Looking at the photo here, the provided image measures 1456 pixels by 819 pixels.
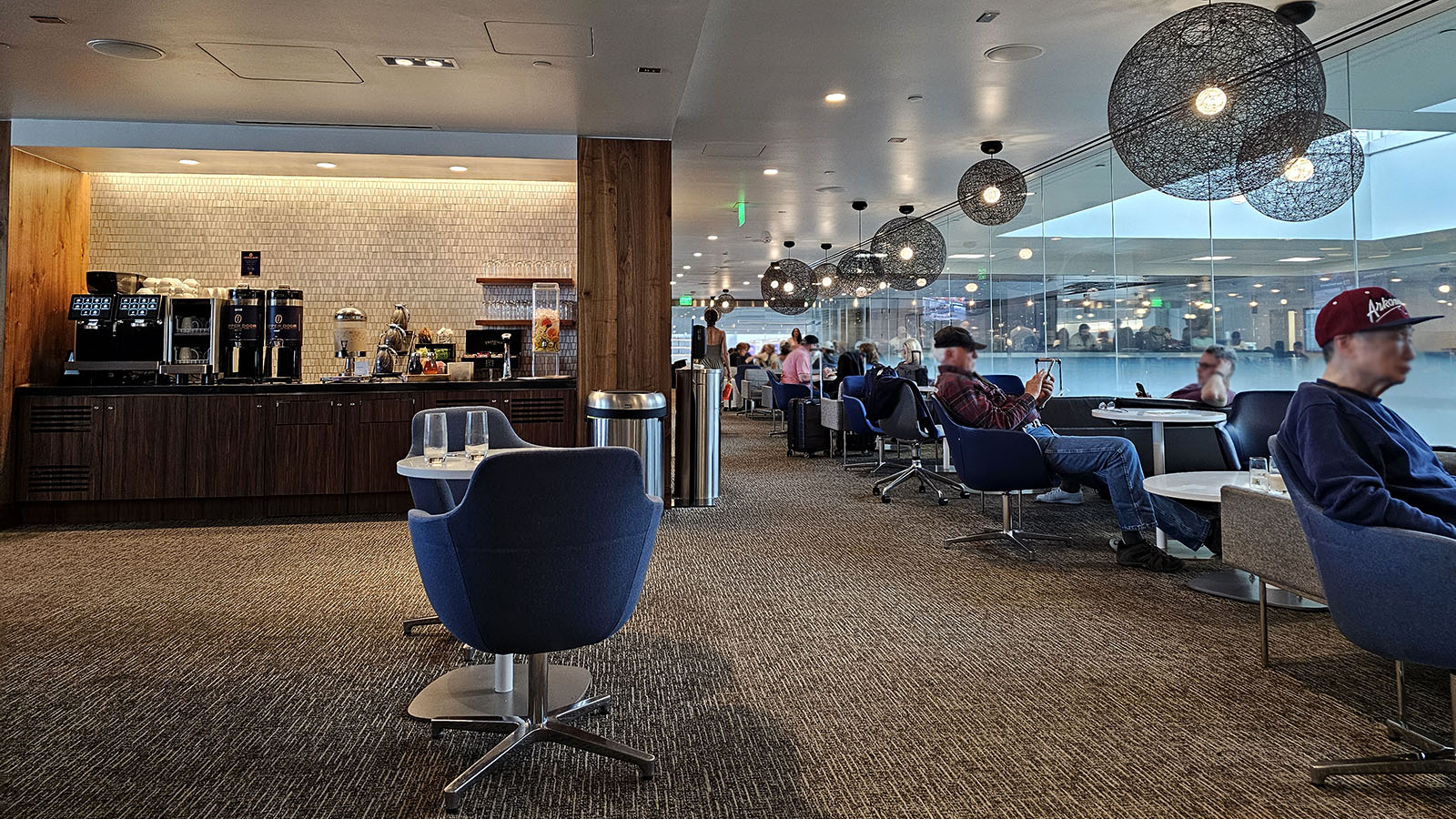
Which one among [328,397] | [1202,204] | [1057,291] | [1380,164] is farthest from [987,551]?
[1057,291]

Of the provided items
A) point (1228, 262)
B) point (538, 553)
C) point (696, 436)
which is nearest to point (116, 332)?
point (696, 436)

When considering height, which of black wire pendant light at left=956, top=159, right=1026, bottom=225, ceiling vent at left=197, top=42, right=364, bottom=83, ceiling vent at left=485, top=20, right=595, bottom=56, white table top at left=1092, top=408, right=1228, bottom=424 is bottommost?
white table top at left=1092, top=408, right=1228, bottom=424

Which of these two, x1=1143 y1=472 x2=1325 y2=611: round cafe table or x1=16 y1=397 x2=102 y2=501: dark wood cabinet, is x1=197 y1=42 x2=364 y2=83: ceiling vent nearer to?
x1=16 y1=397 x2=102 y2=501: dark wood cabinet

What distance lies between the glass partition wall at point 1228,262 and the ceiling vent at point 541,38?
490cm

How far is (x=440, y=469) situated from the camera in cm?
288

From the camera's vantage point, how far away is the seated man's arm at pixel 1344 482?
7.52 ft

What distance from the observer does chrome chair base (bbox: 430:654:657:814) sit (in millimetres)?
2432

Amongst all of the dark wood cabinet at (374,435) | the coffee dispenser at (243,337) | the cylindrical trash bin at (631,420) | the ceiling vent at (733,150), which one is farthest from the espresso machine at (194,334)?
the ceiling vent at (733,150)

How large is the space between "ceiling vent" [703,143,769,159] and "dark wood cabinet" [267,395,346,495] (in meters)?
4.38

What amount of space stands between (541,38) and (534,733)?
13.0ft

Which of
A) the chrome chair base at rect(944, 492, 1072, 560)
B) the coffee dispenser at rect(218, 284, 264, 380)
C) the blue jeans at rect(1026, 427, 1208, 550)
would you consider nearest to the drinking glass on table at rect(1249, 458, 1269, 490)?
the blue jeans at rect(1026, 427, 1208, 550)

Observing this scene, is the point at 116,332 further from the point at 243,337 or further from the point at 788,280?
the point at 788,280

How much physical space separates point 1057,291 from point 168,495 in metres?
→ 9.01

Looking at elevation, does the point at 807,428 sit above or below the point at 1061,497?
above
